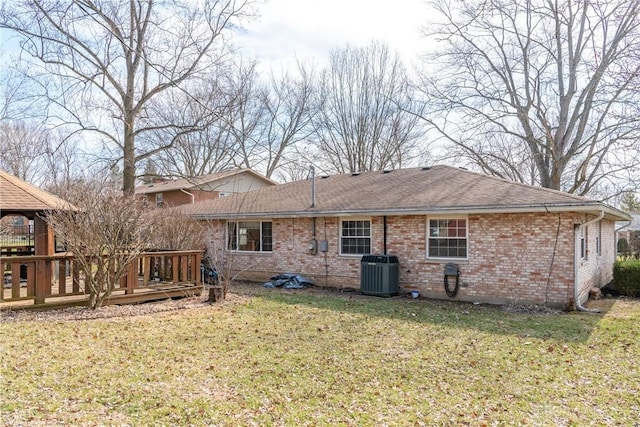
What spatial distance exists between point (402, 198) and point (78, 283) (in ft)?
26.8

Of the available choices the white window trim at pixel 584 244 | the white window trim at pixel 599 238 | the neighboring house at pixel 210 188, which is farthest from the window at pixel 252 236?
the neighboring house at pixel 210 188

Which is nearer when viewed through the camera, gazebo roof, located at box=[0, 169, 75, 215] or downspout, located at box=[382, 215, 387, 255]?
gazebo roof, located at box=[0, 169, 75, 215]

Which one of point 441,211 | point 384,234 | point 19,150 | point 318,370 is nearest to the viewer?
point 318,370

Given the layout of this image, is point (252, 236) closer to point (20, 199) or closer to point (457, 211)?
point (20, 199)

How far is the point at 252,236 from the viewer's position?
15.4m

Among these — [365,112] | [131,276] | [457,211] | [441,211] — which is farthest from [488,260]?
[365,112]

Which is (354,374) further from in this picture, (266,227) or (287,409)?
(266,227)

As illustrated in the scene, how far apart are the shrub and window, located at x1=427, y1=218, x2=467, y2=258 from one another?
17.7 feet

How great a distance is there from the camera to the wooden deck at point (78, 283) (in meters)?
8.20

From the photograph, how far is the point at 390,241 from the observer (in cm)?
1230

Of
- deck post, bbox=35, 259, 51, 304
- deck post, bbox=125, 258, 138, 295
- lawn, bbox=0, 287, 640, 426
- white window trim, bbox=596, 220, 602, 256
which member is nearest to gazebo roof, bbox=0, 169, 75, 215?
deck post, bbox=35, 259, 51, 304

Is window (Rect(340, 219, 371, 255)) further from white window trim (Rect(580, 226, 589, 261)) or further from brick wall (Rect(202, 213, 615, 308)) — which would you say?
white window trim (Rect(580, 226, 589, 261))

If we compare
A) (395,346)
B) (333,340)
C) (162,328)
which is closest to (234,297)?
(162,328)

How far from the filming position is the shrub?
41.4 ft
